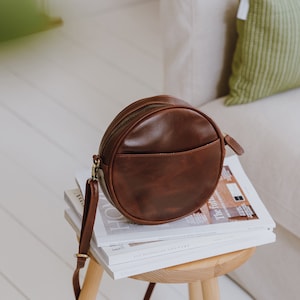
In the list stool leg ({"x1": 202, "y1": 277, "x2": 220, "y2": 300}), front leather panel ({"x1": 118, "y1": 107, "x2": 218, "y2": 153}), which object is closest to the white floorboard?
stool leg ({"x1": 202, "y1": 277, "x2": 220, "y2": 300})

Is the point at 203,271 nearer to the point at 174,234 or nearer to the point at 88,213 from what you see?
the point at 174,234

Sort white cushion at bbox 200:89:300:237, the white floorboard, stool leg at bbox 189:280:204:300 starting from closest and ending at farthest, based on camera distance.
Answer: stool leg at bbox 189:280:204:300 → white cushion at bbox 200:89:300:237 → the white floorboard

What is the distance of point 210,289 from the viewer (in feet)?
4.10

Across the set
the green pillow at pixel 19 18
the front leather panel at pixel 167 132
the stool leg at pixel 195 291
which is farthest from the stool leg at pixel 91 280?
the green pillow at pixel 19 18

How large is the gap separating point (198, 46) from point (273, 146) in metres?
0.30

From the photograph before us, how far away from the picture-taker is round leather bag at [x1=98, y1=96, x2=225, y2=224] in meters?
1.09

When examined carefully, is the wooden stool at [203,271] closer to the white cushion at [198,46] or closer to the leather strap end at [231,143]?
the leather strap end at [231,143]

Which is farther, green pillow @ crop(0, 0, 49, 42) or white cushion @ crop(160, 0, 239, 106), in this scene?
green pillow @ crop(0, 0, 49, 42)

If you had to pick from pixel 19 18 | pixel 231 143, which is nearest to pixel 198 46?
pixel 231 143

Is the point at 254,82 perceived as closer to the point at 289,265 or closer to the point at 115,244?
the point at 289,265

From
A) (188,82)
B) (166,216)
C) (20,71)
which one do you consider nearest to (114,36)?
(20,71)

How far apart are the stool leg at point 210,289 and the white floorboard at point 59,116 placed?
45cm

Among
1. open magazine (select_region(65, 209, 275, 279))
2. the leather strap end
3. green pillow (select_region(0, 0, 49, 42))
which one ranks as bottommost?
green pillow (select_region(0, 0, 49, 42))

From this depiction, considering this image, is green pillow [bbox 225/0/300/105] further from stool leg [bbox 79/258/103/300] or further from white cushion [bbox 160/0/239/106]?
stool leg [bbox 79/258/103/300]
